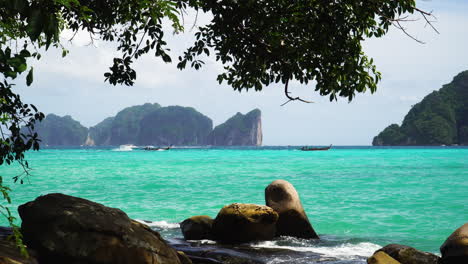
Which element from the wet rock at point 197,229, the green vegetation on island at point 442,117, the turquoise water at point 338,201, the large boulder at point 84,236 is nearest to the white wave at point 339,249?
the turquoise water at point 338,201

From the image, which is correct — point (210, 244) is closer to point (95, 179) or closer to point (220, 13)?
point (220, 13)

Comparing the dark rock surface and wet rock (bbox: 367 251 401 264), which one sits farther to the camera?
wet rock (bbox: 367 251 401 264)

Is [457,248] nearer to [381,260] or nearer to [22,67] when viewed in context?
[381,260]

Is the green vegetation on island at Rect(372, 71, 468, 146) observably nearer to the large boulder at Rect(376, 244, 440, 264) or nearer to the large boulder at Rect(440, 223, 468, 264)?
the large boulder at Rect(376, 244, 440, 264)

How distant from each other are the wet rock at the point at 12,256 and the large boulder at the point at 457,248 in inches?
258

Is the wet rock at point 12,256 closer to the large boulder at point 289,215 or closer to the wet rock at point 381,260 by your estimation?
the wet rock at point 381,260

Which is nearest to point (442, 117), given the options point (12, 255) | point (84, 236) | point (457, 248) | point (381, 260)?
point (457, 248)

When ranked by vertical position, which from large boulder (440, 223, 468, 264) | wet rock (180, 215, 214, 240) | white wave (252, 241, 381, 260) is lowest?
white wave (252, 241, 381, 260)

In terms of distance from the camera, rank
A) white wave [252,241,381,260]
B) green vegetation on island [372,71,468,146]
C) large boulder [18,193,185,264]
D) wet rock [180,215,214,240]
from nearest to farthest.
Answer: large boulder [18,193,185,264] → white wave [252,241,381,260] → wet rock [180,215,214,240] → green vegetation on island [372,71,468,146]

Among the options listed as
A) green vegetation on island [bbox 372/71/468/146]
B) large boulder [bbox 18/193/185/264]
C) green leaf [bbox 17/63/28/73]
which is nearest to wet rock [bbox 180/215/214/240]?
large boulder [bbox 18/193/185/264]

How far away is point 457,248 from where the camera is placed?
7.73 metres

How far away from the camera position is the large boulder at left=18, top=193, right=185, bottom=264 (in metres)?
5.85

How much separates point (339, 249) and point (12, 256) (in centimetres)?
848

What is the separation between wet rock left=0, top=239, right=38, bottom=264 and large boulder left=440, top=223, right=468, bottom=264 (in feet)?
21.5
